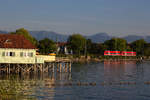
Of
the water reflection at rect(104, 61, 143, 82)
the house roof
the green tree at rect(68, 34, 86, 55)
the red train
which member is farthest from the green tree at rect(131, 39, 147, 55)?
the house roof

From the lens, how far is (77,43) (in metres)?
170

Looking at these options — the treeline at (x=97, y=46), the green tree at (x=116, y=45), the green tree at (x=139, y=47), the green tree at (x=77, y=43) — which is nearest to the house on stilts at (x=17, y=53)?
the treeline at (x=97, y=46)

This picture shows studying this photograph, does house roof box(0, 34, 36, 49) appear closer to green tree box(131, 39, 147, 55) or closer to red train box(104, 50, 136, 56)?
red train box(104, 50, 136, 56)

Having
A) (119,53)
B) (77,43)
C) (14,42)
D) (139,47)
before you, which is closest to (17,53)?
(14,42)

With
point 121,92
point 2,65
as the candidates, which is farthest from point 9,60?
point 121,92

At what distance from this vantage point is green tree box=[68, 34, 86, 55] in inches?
6663

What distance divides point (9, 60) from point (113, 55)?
110365mm

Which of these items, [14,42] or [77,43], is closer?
[14,42]

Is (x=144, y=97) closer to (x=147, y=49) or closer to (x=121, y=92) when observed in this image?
(x=121, y=92)

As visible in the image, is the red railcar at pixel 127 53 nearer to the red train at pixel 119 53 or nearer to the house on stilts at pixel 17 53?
the red train at pixel 119 53

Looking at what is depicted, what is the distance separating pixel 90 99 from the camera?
3781cm

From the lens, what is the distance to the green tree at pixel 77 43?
16925 cm

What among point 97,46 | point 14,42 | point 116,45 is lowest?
point 14,42

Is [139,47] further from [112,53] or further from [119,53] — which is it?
[112,53]
